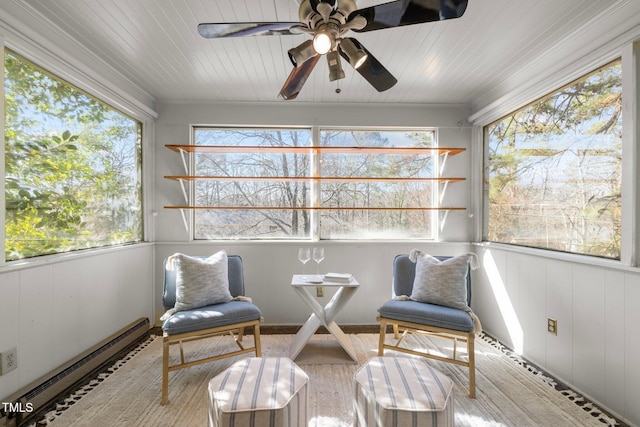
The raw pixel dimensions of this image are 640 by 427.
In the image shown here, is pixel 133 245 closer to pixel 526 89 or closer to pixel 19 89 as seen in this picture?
pixel 19 89

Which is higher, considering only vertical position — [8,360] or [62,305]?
[62,305]

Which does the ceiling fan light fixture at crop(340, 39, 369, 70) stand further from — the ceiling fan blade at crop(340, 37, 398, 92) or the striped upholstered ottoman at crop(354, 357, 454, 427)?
the striped upholstered ottoman at crop(354, 357, 454, 427)

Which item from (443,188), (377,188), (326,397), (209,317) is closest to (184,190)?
(209,317)

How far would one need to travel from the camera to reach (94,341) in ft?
7.93

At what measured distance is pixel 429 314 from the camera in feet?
7.33

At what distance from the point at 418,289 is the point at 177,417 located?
181 cm

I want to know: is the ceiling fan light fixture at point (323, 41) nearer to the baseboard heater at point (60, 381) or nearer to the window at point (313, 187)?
the window at point (313, 187)

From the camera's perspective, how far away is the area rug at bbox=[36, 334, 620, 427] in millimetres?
1808

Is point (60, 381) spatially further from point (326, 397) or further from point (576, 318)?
point (576, 318)

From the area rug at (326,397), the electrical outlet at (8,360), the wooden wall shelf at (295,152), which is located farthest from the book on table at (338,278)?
the electrical outlet at (8,360)

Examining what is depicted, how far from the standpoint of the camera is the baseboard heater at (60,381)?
5.61 ft

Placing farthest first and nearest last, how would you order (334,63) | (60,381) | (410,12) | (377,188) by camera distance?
(377,188) < (60,381) < (334,63) < (410,12)

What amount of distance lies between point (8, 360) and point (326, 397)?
1772mm

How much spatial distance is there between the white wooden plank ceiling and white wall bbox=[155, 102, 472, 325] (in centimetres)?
19
